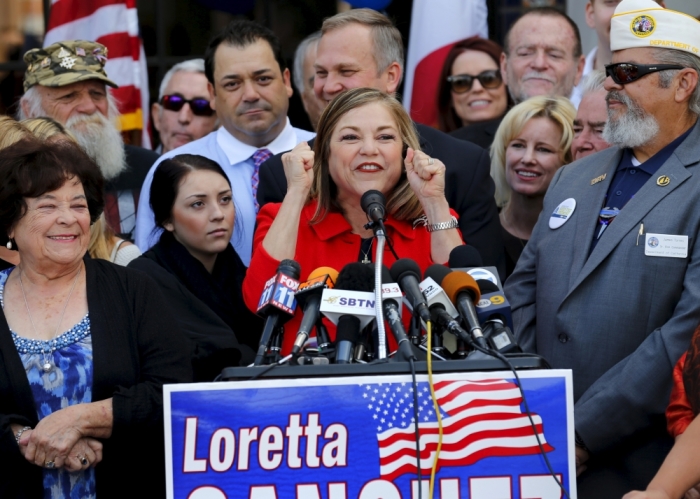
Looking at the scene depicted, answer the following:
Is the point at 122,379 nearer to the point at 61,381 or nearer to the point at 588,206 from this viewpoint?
the point at 61,381

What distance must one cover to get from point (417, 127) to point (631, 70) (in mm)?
1086

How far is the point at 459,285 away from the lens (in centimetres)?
286

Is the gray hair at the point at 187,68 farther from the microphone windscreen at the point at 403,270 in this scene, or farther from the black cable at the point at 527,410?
the black cable at the point at 527,410

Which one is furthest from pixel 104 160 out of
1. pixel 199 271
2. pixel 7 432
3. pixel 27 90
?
pixel 7 432

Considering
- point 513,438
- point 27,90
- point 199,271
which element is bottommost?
point 513,438

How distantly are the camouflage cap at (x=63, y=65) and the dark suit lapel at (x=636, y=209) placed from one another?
10.6 ft

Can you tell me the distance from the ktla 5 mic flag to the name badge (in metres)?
3.18

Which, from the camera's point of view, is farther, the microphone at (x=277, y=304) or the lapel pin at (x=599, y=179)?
the lapel pin at (x=599, y=179)

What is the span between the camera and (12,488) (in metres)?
3.47

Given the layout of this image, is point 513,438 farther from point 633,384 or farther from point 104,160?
point 104,160

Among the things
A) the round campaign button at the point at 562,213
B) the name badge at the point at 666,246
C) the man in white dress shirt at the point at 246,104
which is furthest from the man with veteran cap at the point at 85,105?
the name badge at the point at 666,246

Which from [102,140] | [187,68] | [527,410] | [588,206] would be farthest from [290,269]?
[187,68]

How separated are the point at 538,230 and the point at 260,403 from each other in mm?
1977

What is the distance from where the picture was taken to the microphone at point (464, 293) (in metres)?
2.80
